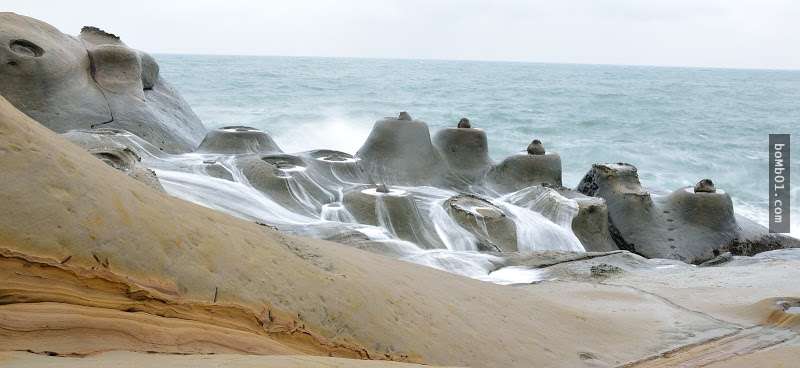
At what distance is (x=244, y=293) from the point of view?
2.02 meters

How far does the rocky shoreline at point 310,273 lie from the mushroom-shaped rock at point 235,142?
0.49 feet

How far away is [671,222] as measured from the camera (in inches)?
298

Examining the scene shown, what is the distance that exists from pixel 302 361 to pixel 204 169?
199 inches

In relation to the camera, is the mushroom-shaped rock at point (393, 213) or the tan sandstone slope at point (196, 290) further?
the mushroom-shaped rock at point (393, 213)

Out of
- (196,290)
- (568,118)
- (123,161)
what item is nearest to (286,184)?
(123,161)

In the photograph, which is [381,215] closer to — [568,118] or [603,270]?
[603,270]

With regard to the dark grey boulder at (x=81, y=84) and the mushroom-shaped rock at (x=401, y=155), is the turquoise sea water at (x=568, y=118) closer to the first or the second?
the mushroom-shaped rock at (x=401, y=155)

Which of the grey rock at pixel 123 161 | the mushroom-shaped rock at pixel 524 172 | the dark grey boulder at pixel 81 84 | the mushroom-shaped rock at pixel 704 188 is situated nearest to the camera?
the grey rock at pixel 123 161

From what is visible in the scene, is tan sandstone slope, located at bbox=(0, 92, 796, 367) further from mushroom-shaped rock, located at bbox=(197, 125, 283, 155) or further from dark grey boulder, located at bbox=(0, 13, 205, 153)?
dark grey boulder, located at bbox=(0, 13, 205, 153)

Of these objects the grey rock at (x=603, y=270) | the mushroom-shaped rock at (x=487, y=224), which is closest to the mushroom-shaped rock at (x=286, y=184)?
the mushroom-shaped rock at (x=487, y=224)

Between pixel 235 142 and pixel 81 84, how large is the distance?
1.64 m

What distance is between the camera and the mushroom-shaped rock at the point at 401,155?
7930mm

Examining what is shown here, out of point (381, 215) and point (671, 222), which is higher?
point (381, 215)

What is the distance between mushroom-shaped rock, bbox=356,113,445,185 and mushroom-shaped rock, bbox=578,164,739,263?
1839 millimetres
